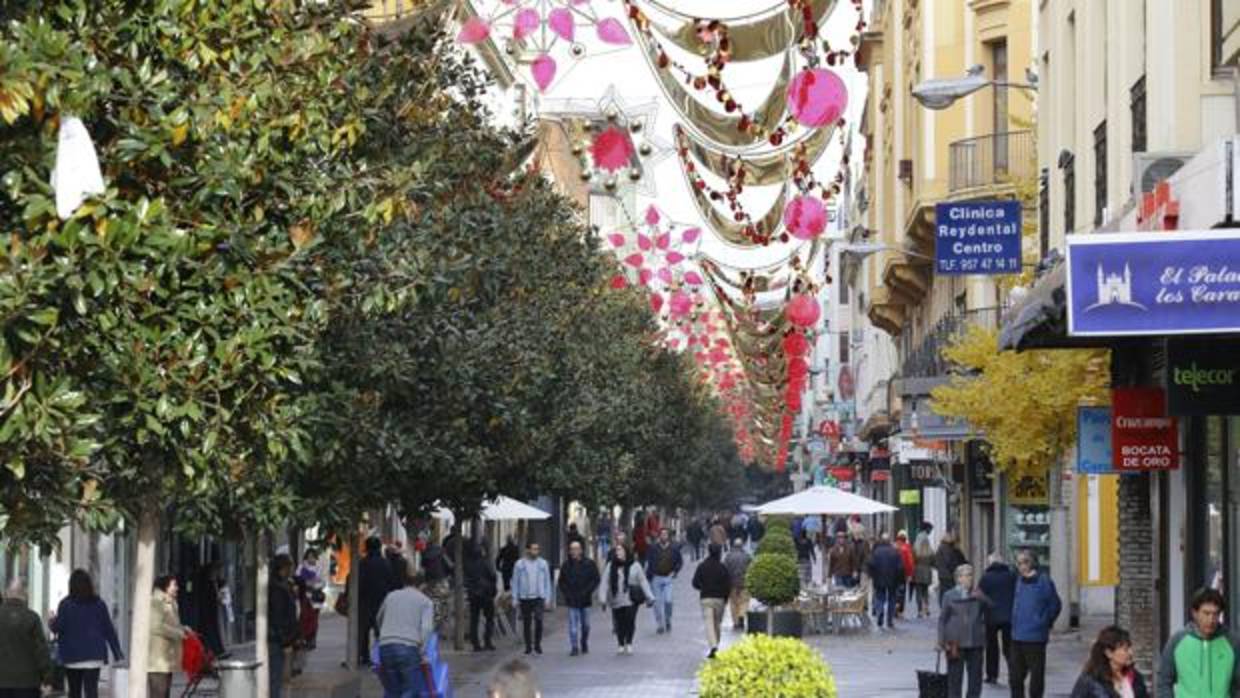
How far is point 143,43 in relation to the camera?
14180 mm

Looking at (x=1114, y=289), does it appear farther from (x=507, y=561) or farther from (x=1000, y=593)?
(x=507, y=561)

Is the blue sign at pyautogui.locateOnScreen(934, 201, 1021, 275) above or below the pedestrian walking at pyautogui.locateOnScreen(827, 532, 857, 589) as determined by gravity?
above

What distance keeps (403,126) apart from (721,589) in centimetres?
1504

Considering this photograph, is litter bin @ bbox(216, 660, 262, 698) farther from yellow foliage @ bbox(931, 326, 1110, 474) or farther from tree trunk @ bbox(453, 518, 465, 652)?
tree trunk @ bbox(453, 518, 465, 652)

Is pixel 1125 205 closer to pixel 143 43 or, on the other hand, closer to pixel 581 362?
pixel 143 43

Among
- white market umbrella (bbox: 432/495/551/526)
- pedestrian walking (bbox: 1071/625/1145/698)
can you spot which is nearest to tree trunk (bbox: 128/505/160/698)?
pedestrian walking (bbox: 1071/625/1145/698)

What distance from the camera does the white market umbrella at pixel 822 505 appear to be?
5084 centimetres

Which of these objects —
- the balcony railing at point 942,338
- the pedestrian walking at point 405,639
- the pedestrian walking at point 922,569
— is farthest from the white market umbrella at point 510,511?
the pedestrian walking at point 405,639

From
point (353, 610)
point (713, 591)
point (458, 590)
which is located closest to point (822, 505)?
point (458, 590)

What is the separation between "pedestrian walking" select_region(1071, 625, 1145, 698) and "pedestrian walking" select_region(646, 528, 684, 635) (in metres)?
29.9

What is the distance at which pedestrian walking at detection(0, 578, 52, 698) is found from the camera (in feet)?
71.4

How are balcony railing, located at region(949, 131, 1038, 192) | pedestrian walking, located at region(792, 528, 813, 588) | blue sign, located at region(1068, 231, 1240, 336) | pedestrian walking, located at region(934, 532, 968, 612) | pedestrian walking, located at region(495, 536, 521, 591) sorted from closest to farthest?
blue sign, located at region(1068, 231, 1240, 336)
pedestrian walking, located at region(934, 532, 968, 612)
balcony railing, located at region(949, 131, 1038, 192)
pedestrian walking, located at region(495, 536, 521, 591)
pedestrian walking, located at region(792, 528, 813, 588)

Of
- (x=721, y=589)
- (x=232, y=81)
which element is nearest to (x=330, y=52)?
(x=232, y=81)

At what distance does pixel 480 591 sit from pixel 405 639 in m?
16.4
